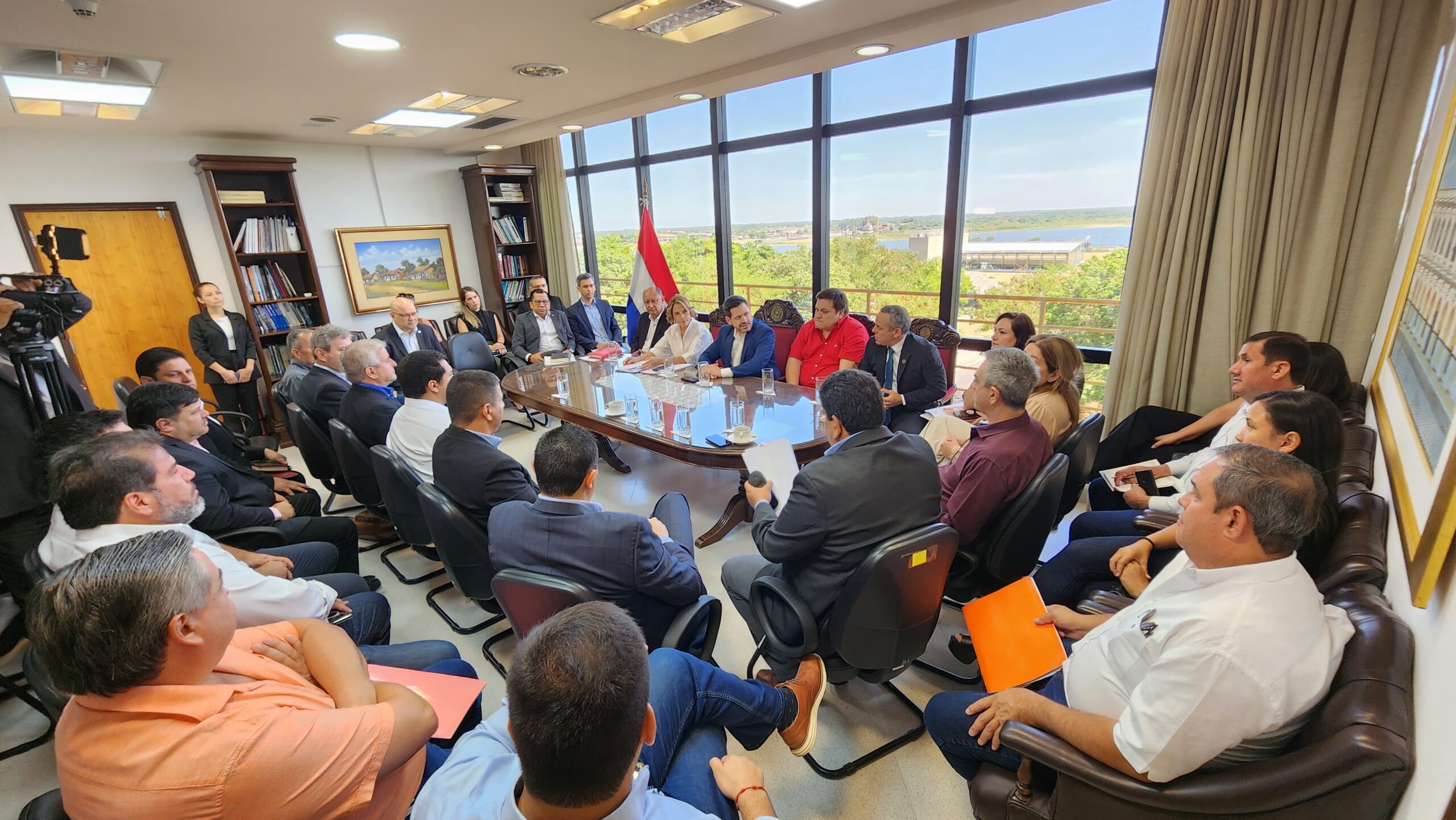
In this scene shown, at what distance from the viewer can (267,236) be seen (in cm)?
498

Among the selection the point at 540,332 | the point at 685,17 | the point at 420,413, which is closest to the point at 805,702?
the point at 420,413

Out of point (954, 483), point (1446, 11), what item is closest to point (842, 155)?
point (1446, 11)

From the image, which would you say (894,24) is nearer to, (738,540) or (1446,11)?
(1446,11)

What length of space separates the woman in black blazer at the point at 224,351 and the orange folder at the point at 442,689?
4.28 m

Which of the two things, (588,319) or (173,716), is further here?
(588,319)

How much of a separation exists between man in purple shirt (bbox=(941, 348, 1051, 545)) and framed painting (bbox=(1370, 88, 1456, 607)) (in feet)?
2.69

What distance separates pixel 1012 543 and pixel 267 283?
6110mm

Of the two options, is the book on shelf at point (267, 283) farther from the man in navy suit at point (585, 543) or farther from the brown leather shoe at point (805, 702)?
the brown leather shoe at point (805, 702)

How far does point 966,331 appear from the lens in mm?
4352

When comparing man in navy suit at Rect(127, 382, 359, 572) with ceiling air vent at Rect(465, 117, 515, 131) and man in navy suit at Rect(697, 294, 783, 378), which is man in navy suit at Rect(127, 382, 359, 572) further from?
ceiling air vent at Rect(465, 117, 515, 131)

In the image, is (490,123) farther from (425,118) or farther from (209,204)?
(209,204)

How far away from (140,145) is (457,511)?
16.5 ft

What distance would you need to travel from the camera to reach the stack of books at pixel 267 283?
16.3 ft

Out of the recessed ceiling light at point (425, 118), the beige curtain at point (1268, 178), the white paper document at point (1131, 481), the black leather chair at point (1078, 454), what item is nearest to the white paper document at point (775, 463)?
the black leather chair at point (1078, 454)
